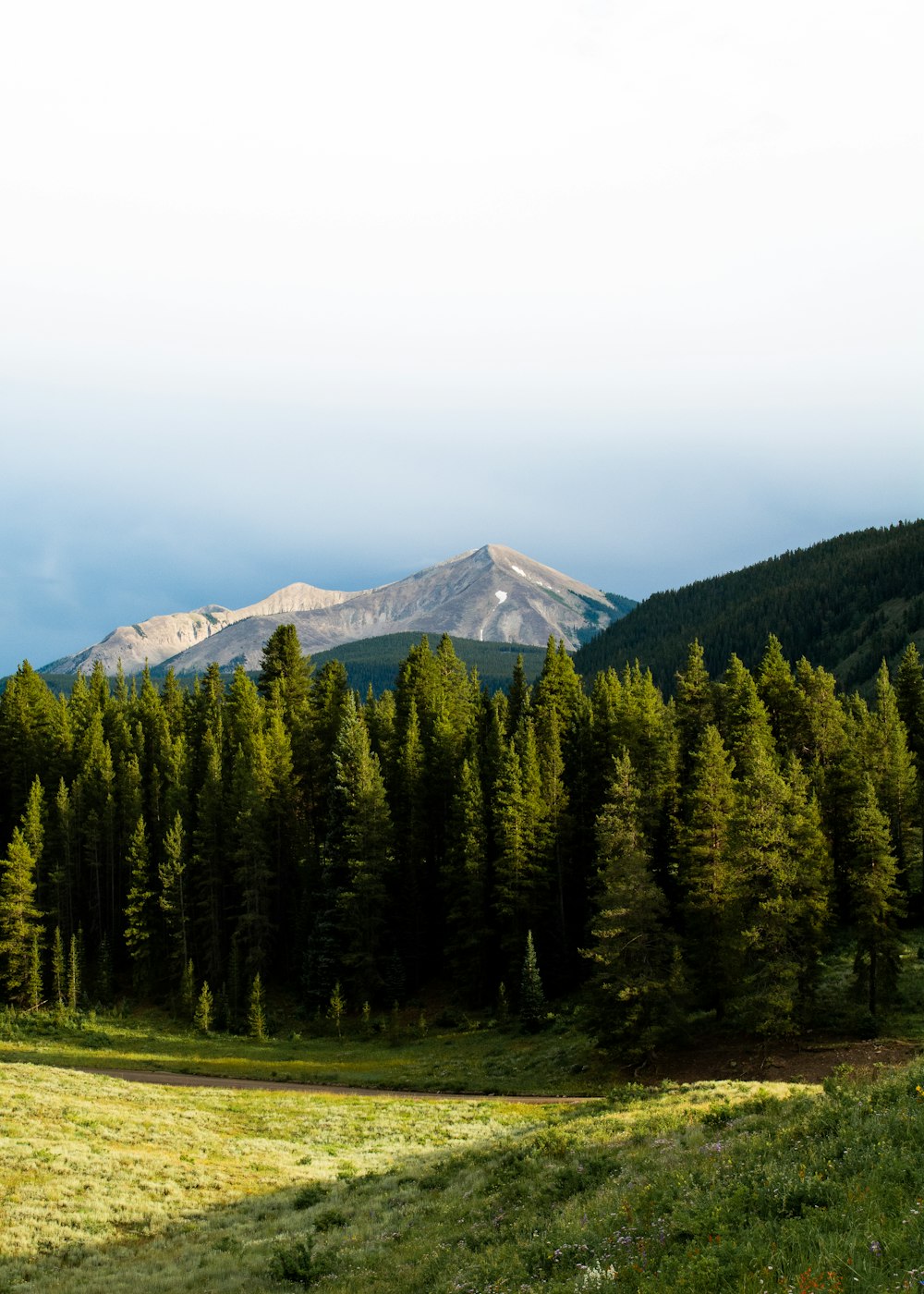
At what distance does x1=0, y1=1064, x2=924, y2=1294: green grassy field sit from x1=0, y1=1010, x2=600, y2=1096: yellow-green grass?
918cm

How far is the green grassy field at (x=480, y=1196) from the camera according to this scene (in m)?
9.72

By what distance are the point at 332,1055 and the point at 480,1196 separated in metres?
35.2

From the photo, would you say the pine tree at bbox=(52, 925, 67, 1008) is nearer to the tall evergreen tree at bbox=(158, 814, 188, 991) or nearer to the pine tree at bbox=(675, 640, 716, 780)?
the tall evergreen tree at bbox=(158, 814, 188, 991)

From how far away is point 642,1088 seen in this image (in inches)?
1094

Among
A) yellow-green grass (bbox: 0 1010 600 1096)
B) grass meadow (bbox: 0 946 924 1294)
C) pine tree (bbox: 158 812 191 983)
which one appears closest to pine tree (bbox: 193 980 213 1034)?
yellow-green grass (bbox: 0 1010 600 1096)

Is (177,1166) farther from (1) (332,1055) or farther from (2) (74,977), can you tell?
(2) (74,977)

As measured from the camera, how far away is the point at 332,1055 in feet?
163

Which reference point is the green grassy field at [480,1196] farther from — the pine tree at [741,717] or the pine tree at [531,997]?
the pine tree at [741,717]

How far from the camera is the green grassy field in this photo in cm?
972

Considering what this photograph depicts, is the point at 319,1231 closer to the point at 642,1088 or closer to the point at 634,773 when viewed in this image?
the point at 642,1088

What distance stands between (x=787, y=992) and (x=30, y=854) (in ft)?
183

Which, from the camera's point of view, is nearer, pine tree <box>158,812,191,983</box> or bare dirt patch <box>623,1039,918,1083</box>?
bare dirt patch <box>623,1039,918,1083</box>

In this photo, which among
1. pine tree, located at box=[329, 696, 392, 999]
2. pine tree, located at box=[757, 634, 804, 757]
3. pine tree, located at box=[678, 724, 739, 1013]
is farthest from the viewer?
pine tree, located at box=[757, 634, 804, 757]

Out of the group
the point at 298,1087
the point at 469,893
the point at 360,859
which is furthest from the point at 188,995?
the point at 298,1087
